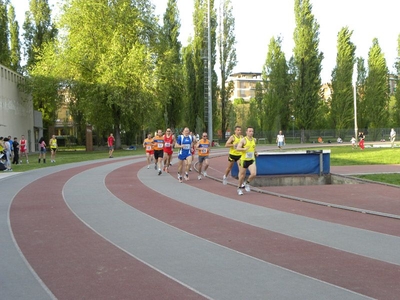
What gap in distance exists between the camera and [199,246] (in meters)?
7.59

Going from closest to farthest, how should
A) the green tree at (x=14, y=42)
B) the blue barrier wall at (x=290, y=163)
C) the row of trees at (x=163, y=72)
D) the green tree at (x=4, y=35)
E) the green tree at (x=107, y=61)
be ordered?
the blue barrier wall at (x=290, y=163) → the green tree at (x=107, y=61) → the row of trees at (x=163, y=72) → the green tree at (x=4, y=35) → the green tree at (x=14, y=42)

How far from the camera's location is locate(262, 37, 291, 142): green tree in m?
70.9

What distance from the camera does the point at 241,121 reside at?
93000mm

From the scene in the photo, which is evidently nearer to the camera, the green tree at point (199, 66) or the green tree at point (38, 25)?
the green tree at point (38, 25)

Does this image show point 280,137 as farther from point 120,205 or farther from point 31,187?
point 120,205

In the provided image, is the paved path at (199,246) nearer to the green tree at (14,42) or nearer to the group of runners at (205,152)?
the group of runners at (205,152)

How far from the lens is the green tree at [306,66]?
66000 millimetres

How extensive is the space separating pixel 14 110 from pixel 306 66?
1507 inches

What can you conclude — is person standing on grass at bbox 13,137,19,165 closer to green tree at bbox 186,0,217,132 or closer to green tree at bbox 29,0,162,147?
green tree at bbox 29,0,162,147

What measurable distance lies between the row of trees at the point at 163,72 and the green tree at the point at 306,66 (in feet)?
0.43

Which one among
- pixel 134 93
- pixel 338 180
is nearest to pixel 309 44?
pixel 134 93

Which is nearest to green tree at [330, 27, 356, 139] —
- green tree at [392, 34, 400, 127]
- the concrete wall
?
green tree at [392, 34, 400, 127]

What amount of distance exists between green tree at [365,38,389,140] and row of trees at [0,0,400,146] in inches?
5.5

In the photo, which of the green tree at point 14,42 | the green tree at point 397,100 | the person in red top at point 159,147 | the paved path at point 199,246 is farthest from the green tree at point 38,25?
the paved path at point 199,246
